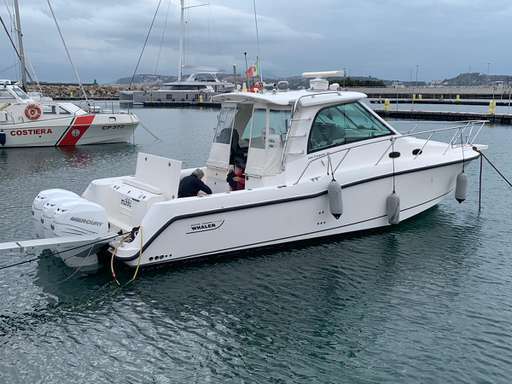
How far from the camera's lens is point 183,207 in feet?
28.2

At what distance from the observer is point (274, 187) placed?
9.41m

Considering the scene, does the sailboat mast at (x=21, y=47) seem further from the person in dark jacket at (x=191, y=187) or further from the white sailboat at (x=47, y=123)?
the person in dark jacket at (x=191, y=187)

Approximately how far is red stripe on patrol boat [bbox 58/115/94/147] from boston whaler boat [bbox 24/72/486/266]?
1854 centimetres

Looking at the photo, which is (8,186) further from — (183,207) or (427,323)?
(427,323)

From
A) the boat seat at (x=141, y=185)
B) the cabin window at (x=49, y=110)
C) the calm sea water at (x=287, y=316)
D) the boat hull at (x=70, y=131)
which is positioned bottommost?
the calm sea water at (x=287, y=316)

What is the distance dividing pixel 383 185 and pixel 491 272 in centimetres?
256

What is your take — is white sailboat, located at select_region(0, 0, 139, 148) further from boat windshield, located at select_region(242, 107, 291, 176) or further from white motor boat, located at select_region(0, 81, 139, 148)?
boat windshield, located at select_region(242, 107, 291, 176)

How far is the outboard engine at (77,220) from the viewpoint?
26.0 ft

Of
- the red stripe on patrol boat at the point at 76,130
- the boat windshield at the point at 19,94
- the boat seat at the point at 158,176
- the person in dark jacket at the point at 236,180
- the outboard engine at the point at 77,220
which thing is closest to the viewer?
the outboard engine at the point at 77,220

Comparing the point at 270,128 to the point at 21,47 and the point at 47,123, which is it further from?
the point at 21,47

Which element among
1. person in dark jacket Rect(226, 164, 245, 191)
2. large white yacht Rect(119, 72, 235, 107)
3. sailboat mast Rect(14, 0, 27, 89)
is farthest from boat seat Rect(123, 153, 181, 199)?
large white yacht Rect(119, 72, 235, 107)

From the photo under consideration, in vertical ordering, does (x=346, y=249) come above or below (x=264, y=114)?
below

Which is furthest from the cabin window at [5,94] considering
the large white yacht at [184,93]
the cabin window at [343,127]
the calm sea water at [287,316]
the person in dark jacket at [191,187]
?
the large white yacht at [184,93]

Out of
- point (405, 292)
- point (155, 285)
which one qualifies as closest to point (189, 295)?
point (155, 285)
